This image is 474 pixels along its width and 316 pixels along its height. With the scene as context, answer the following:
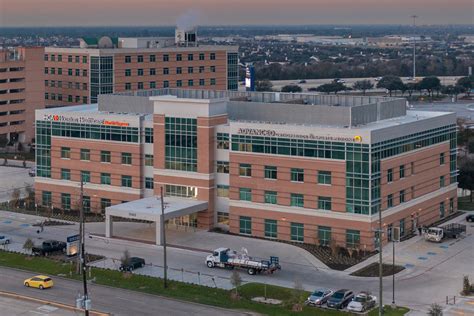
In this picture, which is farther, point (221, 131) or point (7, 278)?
point (221, 131)

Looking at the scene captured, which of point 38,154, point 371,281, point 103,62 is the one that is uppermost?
point 103,62

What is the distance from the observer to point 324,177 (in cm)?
A: 6969

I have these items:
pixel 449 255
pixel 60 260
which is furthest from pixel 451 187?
pixel 60 260

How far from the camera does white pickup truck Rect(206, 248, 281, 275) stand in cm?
6116

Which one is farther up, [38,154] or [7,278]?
[38,154]

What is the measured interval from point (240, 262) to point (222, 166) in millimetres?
14770

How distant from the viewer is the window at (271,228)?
72.2m

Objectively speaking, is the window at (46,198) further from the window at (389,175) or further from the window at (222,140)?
the window at (389,175)

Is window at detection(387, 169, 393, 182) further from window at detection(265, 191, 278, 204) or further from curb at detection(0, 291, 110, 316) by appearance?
curb at detection(0, 291, 110, 316)

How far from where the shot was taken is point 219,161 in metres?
75.3

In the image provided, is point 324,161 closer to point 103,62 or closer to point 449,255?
point 449,255

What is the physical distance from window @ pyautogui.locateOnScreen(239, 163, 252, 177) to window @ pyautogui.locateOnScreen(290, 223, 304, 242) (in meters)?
5.51

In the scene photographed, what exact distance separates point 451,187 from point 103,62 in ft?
218

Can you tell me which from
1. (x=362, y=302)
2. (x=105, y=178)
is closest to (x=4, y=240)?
(x=105, y=178)
